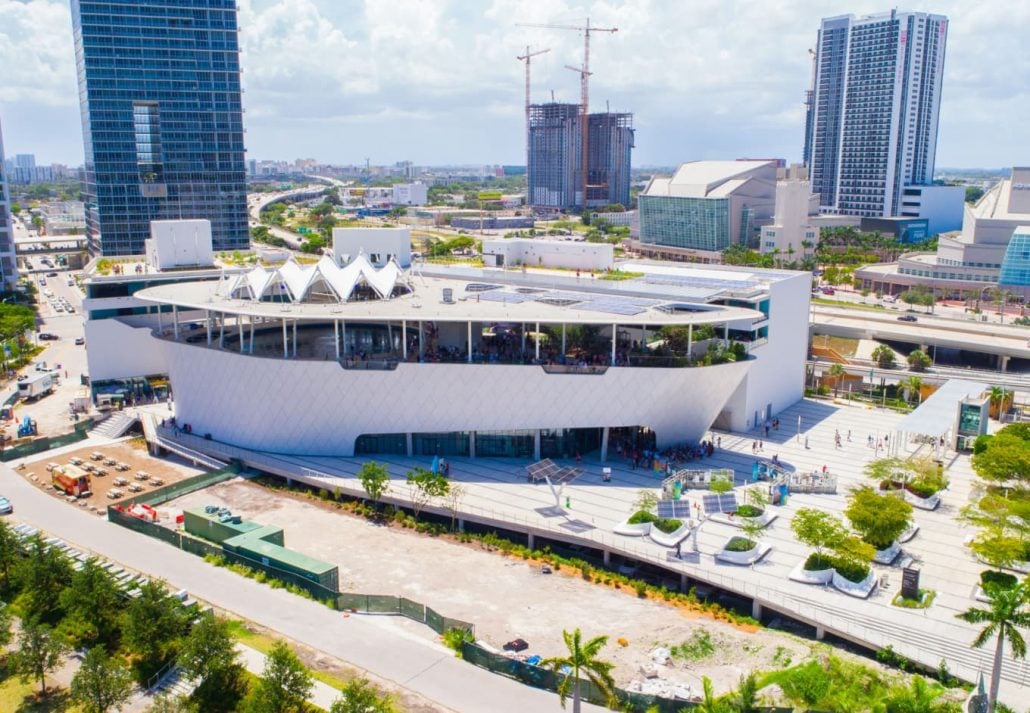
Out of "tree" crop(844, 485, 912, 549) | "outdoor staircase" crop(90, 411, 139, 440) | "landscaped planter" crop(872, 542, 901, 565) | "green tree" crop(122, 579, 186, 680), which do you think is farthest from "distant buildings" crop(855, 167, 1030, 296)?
"green tree" crop(122, 579, 186, 680)

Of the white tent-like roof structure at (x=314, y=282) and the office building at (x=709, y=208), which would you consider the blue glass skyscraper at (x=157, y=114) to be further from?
the office building at (x=709, y=208)

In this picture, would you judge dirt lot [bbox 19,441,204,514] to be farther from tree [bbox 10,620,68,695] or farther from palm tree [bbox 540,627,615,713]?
palm tree [bbox 540,627,615,713]

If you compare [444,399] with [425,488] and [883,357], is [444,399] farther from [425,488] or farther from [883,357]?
[883,357]

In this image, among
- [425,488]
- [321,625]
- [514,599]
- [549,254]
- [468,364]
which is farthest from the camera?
[549,254]

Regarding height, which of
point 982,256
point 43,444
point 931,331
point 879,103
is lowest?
point 43,444

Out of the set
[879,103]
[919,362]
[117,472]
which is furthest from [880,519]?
[879,103]
